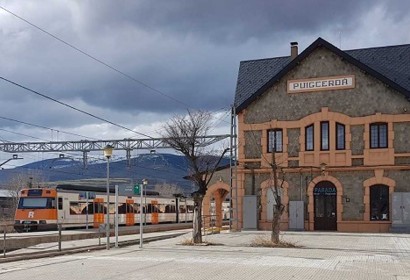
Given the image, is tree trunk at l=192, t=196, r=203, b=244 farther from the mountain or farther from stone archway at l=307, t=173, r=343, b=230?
stone archway at l=307, t=173, r=343, b=230

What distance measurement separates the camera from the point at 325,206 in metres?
34.1

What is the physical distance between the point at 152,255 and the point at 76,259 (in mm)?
2637

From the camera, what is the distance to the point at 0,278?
46.5 feet

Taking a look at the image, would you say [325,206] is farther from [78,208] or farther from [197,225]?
[78,208]

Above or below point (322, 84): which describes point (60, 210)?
below

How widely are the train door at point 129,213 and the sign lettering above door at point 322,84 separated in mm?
16575

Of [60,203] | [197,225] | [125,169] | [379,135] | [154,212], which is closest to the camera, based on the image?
Answer: [197,225]

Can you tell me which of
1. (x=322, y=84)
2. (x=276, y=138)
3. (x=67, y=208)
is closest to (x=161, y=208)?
(x=67, y=208)

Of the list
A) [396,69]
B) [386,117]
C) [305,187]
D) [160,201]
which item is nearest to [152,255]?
[305,187]

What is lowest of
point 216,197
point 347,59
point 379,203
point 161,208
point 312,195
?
point 161,208

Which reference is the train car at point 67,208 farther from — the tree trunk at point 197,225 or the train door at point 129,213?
the tree trunk at point 197,225

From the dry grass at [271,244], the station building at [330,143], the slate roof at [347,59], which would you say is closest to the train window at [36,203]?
the station building at [330,143]

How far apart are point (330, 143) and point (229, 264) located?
19.0 m

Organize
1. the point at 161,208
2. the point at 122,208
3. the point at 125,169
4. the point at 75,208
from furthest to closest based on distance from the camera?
the point at 125,169
the point at 161,208
the point at 122,208
the point at 75,208
